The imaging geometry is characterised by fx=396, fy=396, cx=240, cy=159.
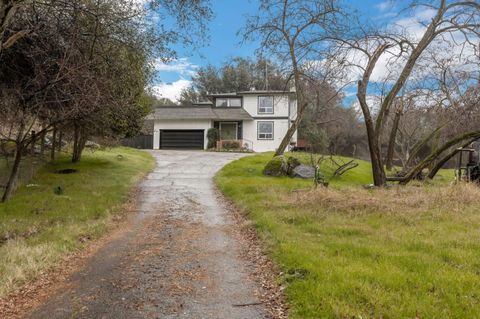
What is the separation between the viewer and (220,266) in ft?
19.4

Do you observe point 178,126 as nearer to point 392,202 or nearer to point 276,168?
point 276,168

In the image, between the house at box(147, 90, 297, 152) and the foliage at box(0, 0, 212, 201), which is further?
the house at box(147, 90, 297, 152)

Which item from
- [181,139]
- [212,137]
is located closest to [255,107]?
[212,137]

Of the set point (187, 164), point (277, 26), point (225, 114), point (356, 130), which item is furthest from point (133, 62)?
point (356, 130)

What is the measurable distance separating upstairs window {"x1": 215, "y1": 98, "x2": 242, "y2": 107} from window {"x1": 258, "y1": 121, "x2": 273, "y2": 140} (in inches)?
129

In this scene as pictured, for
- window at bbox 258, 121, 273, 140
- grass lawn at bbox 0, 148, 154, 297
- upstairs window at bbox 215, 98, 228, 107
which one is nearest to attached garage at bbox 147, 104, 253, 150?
upstairs window at bbox 215, 98, 228, 107

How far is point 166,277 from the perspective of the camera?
5.43 metres

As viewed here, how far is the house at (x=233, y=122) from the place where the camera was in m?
37.8

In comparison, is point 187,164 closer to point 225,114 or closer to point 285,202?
point 285,202

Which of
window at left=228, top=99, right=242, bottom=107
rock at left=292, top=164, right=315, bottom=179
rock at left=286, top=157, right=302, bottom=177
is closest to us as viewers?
rock at left=292, top=164, right=315, bottom=179

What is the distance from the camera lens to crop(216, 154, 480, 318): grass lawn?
420 centimetres

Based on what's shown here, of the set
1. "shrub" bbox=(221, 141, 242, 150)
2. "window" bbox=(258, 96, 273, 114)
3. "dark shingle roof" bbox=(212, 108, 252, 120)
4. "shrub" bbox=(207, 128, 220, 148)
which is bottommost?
"shrub" bbox=(221, 141, 242, 150)

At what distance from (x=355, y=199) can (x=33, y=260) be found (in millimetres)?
7023

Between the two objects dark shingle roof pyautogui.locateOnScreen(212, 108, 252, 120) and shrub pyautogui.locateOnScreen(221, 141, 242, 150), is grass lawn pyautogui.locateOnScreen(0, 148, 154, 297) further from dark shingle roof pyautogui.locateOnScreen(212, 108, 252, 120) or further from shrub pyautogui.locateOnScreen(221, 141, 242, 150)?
dark shingle roof pyautogui.locateOnScreen(212, 108, 252, 120)
